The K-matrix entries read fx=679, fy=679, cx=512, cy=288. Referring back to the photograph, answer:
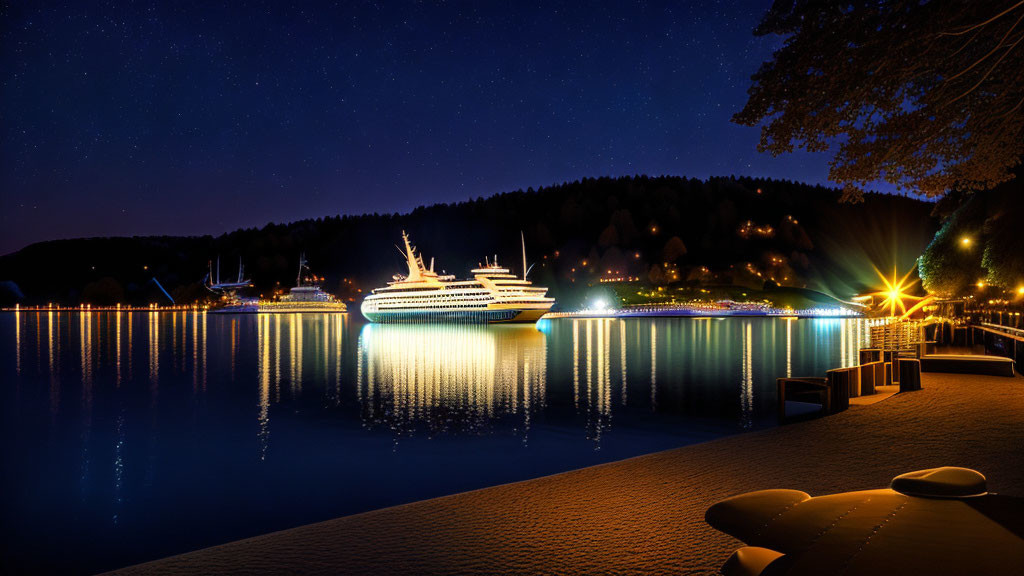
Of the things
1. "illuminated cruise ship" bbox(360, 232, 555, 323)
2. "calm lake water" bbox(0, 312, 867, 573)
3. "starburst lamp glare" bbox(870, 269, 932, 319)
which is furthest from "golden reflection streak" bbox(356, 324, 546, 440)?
"illuminated cruise ship" bbox(360, 232, 555, 323)

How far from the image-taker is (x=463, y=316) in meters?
83.1

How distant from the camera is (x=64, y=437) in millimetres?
15469

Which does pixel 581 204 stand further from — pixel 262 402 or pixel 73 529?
pixel 73 529

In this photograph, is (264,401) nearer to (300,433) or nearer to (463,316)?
(300,433)

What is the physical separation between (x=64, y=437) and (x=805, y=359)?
2764cm

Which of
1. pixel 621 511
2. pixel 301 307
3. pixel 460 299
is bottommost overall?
pixel 301 307

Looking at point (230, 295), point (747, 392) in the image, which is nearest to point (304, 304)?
point (230, 295)

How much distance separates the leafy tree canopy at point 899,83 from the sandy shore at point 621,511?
381 centimetres

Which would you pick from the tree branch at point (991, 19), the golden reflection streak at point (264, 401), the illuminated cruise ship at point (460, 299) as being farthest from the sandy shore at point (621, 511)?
the illuminated cruise ship at point (460, 299)

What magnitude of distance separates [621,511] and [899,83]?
6209 millimetres

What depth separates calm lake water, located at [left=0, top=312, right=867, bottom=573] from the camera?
8.85 meters

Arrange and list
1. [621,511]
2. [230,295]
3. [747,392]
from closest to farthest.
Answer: [621,511] < [747,392] < [230,295]

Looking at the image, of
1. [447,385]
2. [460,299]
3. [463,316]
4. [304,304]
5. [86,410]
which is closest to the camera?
[86,410]

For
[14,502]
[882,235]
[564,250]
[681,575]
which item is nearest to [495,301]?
[14,502]
